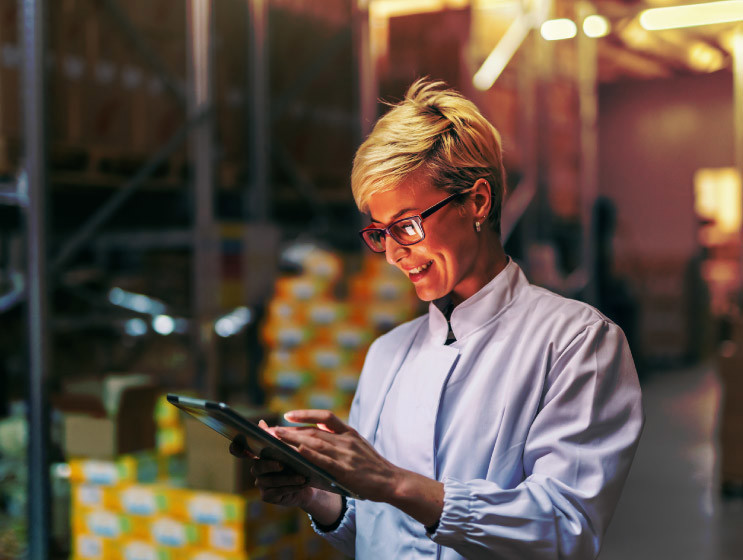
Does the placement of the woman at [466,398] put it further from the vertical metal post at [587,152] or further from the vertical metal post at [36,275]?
the vertical metal post at [587,152]

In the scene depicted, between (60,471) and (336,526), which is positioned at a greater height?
(336,526)

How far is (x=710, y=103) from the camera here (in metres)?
16.5

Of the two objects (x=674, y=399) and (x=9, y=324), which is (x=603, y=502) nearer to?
(x=9, y=324)

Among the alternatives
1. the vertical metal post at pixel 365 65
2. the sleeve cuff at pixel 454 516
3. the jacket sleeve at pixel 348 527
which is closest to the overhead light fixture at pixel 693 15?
the vertical metal post at pixel 365 65

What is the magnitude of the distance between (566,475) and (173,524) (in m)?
2.43

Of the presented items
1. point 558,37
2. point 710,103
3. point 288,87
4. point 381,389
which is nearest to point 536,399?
point 381,389

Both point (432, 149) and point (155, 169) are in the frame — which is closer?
point (432, 149)

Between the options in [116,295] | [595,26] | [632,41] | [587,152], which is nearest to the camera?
[116,295]

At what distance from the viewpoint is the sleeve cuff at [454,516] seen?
4.56 feet

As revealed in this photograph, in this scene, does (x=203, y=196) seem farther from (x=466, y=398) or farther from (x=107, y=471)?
(x=466, y=398)

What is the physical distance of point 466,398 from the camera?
1.58m

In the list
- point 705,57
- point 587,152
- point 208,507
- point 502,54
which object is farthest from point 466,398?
point 705,57

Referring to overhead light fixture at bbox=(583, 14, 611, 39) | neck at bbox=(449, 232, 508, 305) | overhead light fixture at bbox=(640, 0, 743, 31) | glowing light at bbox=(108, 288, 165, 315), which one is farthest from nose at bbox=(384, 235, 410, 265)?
overhead light fixture at bbox=(583, 14, 611, 39)

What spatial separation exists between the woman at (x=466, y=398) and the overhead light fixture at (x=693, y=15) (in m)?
6.29
